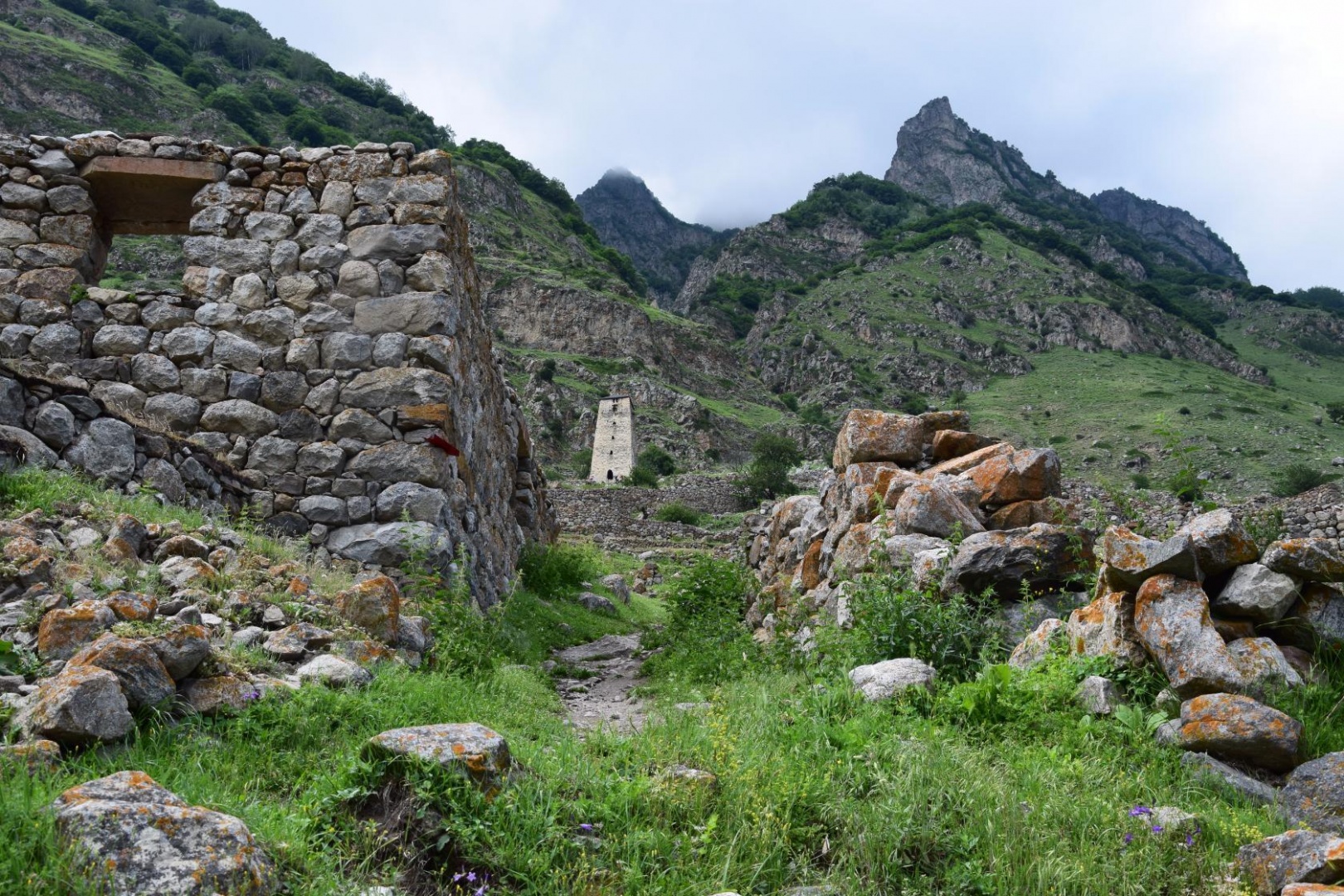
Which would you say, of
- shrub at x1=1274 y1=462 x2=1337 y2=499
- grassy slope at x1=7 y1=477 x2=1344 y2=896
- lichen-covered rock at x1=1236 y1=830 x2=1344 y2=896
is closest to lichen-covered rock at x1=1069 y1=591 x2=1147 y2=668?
grassy slope at x1=7 y1=477 x2=1344 y2=896

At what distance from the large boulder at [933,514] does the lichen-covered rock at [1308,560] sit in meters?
2.22

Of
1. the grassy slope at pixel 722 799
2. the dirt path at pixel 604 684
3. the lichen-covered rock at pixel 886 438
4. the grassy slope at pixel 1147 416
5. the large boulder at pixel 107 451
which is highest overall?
the grassy slope at pixel 1147 416

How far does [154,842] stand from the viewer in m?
1.87

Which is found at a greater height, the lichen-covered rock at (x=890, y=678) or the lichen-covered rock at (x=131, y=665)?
the lichen-covered rock at (x=131, y=665)

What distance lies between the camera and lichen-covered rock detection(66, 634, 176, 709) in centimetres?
259

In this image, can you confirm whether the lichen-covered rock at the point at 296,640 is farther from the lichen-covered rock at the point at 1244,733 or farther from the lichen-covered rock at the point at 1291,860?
the lichen-covered rock at the point at 1244,733

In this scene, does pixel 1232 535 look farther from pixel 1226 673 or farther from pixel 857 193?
pixel 857 193

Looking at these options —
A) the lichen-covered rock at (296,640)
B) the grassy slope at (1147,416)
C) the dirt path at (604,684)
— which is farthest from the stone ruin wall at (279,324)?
the grassy slope at (1147,416)

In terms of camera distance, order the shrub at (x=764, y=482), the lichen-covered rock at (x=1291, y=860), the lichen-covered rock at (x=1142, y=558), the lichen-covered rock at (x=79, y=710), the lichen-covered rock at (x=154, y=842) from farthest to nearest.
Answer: the shrub at (x=764, y=482), the lichen-covered rock at (x=1142, y=558), the lichen-covered rock at (x=1291, y=860), the lichen-covered rock at (x=79, y=710), the lichen-covered rock at (x=154, y=842)

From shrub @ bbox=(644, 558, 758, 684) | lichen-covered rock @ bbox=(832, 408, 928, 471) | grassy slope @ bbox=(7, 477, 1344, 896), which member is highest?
lichen-covered rock @ bbox=(832, 408, 928, 471)

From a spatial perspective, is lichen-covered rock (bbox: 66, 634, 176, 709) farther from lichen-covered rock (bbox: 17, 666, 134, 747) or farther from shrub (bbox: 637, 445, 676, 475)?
shrub (bbox: 637, 445, 676, 475)

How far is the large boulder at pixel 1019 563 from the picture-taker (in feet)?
17.6

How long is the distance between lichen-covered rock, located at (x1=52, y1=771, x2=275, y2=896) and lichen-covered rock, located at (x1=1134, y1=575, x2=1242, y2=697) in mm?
3886

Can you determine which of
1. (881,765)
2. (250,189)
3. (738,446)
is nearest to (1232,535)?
(881,765)
